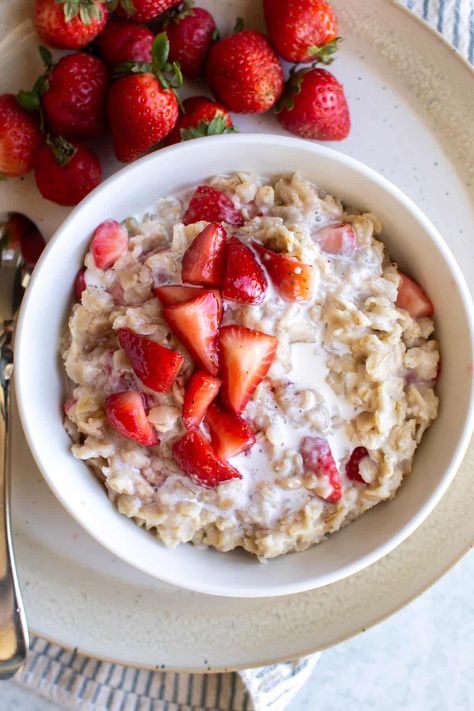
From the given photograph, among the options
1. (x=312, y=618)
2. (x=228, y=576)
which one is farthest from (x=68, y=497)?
(x=312, y=618)

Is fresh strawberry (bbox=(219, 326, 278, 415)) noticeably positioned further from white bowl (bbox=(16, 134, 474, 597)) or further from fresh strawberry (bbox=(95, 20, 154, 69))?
fresh strawberry (bbox=(95, 20, 154, 69))

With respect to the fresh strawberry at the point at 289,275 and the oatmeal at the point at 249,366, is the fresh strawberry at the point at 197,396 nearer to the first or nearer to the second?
the oatmeal at the point at 249,366

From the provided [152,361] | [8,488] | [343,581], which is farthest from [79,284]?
[343,581]

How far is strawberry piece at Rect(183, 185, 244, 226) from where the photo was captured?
1.94 metres

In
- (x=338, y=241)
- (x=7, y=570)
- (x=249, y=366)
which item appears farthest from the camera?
(x=7, y=570)

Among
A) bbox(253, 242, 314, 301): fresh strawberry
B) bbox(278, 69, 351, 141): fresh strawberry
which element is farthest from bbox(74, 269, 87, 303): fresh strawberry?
bbox(278, 69, 351, 141): fresh strawberry

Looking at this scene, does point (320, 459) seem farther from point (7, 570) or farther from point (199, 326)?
point (7, 570)

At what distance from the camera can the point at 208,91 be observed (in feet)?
7.30

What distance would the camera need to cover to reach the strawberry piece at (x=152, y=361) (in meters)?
1.78

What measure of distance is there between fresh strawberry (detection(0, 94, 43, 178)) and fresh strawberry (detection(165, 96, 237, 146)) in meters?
0.36

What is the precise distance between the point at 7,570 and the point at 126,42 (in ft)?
4.70

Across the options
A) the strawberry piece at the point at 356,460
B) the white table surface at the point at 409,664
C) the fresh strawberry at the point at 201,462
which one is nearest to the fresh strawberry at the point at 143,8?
the fresh strawberry at the point at 201,462

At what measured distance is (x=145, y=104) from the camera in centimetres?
198

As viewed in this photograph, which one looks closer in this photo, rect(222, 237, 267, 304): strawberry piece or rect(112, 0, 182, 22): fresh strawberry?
rect(222, 237, 267, 304): strawberry piece
